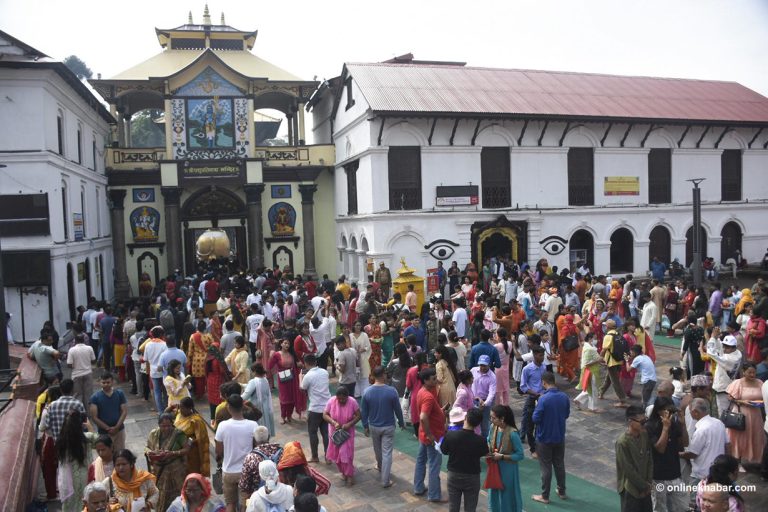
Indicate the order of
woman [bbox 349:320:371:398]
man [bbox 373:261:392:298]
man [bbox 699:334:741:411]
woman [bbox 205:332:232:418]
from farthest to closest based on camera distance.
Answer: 1. man [bbox 373:261:392:298]
2. woman [bbox 349:320:371:398]
3. woman [bbox 205:332:232:418]
4. man [bbox 699:334:741:411]

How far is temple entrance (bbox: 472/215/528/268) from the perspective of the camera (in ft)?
76.2

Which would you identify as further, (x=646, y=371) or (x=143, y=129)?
(x=143, y=129)

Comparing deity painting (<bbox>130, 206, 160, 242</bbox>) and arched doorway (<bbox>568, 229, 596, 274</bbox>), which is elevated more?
deity painting (<bbox>130, 206, 160, 242</bbox>)

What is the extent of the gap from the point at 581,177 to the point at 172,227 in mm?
17249

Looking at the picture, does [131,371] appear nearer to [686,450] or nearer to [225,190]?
[686,450]

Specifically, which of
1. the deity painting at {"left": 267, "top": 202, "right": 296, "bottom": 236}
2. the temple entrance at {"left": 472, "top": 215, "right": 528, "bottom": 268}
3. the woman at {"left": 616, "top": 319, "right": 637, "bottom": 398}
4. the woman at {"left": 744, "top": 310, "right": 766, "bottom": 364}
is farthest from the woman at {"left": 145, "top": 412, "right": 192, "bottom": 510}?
the deity painting at {"left": 267, "top": 202, "right": 296, "bottom": 236}

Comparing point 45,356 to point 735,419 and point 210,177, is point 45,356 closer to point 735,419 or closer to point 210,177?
point 735,419

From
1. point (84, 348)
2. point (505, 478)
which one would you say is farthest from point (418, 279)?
point (505, 478)

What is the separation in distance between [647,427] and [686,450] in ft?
2.44

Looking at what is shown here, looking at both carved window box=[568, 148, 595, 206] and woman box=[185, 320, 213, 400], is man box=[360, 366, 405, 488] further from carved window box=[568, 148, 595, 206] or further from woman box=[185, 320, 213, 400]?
carved window box=[568, 148, 595, 206]

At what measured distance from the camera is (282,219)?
28.0 m

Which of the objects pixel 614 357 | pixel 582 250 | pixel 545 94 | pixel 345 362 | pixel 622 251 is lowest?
pixel 614 357

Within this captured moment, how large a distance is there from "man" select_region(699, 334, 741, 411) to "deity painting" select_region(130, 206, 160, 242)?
2346 centimetres

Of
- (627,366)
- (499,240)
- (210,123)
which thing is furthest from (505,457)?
(210,123)
